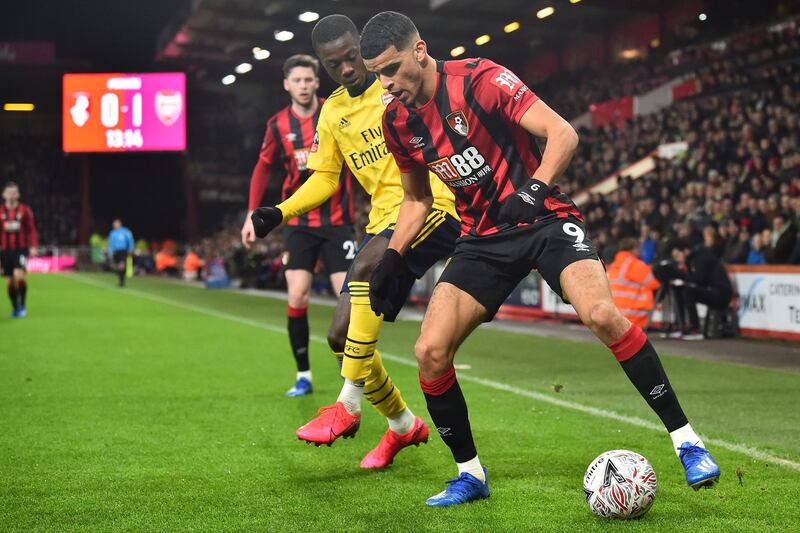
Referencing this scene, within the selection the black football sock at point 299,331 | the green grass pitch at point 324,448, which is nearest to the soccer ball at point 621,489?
the green grass pitch at point 324,448

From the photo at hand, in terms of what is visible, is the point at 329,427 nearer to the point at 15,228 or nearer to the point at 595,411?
the point at 595,411

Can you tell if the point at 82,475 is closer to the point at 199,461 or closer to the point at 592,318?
the point at 199,461

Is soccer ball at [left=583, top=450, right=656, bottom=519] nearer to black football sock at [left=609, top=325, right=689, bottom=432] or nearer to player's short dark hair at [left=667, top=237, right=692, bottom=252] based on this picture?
black football sock at [left=609, top=325, right=689, bottom=432]

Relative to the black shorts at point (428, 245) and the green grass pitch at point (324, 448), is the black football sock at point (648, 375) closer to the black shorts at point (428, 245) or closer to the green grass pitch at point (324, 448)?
the green grass pitch at point (324, 448)

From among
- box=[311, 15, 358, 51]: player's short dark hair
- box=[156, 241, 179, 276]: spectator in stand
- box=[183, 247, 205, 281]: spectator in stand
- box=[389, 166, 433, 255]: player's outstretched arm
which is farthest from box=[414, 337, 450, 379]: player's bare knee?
box=[156, 241, 179, 276]: spectator in stand

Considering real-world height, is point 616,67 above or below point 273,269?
above

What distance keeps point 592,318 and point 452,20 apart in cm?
2862

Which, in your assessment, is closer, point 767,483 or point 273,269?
point 767,483

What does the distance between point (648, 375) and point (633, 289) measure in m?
9.82

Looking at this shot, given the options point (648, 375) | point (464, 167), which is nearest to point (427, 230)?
point (464, 167)

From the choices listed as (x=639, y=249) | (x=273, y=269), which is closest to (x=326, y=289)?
(x=273, y=269)

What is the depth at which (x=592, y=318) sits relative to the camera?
407 cm

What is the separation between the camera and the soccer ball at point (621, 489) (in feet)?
13.4

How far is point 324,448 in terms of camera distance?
584 cm
